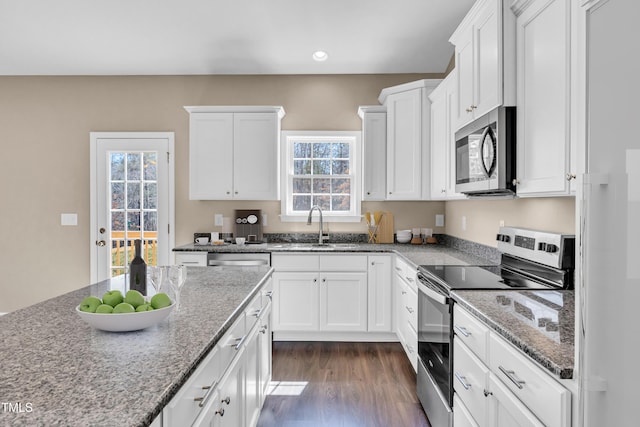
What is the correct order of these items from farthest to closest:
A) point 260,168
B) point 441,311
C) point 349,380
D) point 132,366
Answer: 1. point 260,168
2. point 349,380
3. point 441,311
4. point 132,366

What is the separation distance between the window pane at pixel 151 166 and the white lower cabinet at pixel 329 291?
172cm

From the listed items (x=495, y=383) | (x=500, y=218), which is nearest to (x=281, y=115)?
(x=500, y=218)

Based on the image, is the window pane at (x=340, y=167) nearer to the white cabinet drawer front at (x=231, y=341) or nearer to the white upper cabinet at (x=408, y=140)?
the white upper cabinet at (x=408, y=140)

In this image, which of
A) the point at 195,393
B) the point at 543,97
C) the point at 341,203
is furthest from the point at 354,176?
the point at 195,393

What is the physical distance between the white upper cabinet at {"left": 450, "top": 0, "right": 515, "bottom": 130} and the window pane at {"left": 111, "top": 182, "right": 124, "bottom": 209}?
3.46 meters

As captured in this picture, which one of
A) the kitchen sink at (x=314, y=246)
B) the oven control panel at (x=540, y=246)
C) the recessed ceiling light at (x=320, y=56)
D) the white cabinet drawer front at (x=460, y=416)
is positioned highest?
the recessed ceiling light at (x=320, y=56)

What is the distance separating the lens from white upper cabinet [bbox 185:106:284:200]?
13.2 ft

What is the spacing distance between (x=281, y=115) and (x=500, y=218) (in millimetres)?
2337

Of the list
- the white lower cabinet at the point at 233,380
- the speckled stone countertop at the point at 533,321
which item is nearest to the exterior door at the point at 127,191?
the white lower cabinet at the point at 233,380

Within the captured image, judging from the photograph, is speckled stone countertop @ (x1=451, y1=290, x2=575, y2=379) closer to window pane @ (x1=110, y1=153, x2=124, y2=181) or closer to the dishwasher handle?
the dishwasher handle

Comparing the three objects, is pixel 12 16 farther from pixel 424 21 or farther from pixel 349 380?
pixel 349 380

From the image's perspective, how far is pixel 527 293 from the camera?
184 centimetres

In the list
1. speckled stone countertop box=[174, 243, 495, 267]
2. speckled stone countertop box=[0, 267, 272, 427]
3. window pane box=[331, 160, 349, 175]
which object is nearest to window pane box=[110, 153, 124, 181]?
speckled stone countertop box=[174, 243, 495, 267]

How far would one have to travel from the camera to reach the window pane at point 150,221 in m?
4.37
